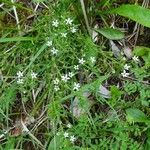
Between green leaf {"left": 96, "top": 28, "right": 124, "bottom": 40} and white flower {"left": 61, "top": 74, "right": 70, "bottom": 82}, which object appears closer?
white flower {"left": 61, "top": 74, "right": 70, "bottom": 82}

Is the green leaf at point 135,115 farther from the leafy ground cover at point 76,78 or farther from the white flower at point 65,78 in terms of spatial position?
the white flower at point 65,78

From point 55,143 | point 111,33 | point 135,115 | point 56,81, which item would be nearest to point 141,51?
point 111,33

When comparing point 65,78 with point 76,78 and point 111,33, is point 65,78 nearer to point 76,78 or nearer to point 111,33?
point 76,78

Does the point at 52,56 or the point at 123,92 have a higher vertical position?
the point at 52,56

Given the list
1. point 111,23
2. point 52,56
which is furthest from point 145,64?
point 52,56

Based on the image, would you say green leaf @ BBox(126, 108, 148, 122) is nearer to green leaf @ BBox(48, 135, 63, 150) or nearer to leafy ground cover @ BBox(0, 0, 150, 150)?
leafy ground cover @ BBox(0, 0, 150, 150)

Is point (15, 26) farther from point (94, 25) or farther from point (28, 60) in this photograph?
point (94, 25)

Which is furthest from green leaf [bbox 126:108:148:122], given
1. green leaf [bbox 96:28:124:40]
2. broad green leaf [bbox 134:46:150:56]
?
green leaf [bbox 96:28:124:40]
